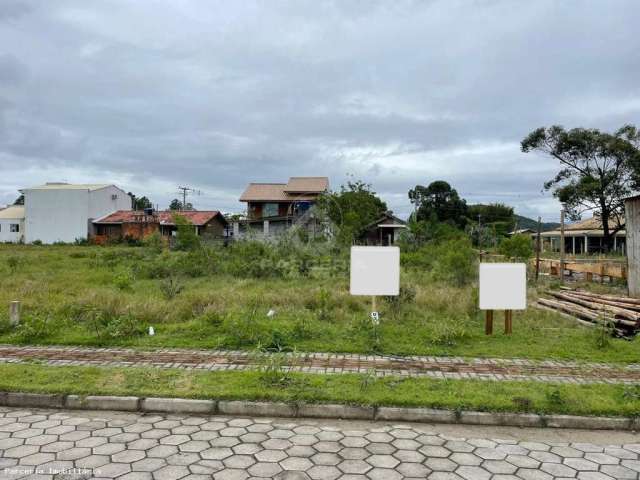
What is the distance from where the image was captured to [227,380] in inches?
207

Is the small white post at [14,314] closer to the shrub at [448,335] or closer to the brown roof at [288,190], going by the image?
the shrub at [448,335]

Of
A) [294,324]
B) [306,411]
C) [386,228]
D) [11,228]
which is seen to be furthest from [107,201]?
[306,411]

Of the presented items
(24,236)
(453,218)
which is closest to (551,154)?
(453,218)

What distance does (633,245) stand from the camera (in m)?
12.1

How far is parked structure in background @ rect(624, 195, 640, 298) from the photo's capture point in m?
11.8

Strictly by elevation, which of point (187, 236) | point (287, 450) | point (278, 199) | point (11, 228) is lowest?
point (287, 450)

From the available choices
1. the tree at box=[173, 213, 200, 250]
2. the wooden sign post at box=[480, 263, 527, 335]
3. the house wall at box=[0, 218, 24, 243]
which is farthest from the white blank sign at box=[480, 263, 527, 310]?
the house wall at box=[0, 218, 24, 243]

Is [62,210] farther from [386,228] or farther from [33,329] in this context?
[33,329]

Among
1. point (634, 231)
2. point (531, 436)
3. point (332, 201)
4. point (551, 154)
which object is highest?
point (551, 154)

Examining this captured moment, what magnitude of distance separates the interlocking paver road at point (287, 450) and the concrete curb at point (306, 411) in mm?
107

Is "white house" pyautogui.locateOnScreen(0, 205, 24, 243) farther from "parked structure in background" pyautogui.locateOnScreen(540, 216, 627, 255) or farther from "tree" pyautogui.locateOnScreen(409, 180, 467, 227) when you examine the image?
"parked structure in background" pyautogui.locateOnScreen(540, 216, 627, 255)

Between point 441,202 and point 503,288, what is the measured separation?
54251 millimetres

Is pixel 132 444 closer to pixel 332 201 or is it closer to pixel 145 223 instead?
pixel 332 201

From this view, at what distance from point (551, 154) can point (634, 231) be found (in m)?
22.0
